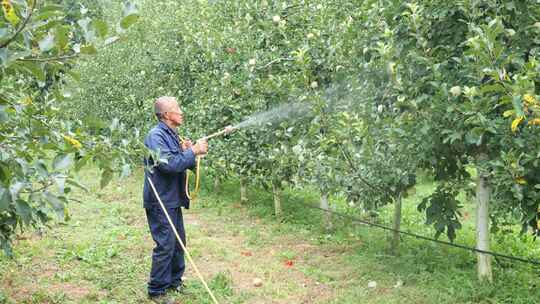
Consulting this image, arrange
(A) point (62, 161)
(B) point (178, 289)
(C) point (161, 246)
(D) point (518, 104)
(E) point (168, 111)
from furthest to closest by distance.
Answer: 1. (B) point (178, 289)
2. (E) point (168, 111)
3. (C) point (161, 246)
4. (D) point (518, 104)
5. (A) point (62, 161)

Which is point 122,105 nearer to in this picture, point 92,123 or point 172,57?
point 172,57

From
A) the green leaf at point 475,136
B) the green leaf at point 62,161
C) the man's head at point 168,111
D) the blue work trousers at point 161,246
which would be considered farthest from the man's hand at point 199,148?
the green leaf at point 62,161

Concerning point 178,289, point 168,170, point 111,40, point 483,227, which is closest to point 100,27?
point 111,40

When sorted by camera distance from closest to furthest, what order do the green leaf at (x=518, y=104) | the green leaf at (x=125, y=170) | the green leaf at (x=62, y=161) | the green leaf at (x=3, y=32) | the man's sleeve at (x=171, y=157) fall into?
the green leaf at (x=3, y=32) → the green leaf at (x=62, y=161) → the green leaf at (x=125, y=170) → the green leaf at (x=518, y=104) → the man's sleeve at (x=171, y=157)

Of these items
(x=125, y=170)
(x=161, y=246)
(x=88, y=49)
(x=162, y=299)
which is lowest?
(x=162, y=299)

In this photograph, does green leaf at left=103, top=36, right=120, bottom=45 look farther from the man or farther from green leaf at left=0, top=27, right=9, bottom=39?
the man

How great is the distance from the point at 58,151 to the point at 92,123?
179mm

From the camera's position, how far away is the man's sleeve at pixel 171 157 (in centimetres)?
499

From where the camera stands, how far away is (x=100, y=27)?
2.12 metres

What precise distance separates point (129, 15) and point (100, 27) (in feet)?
0.39

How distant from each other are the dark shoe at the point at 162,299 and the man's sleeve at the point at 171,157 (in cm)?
116

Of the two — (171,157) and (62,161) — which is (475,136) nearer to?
(171,157)

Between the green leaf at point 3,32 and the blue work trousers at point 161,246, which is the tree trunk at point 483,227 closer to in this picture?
the blue work trousers at point 161,246

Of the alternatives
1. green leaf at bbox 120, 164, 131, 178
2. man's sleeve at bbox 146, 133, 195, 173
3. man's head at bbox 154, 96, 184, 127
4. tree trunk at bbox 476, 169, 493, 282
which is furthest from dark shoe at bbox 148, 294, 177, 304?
green leaf at bbox 120, 164, 131, 178
